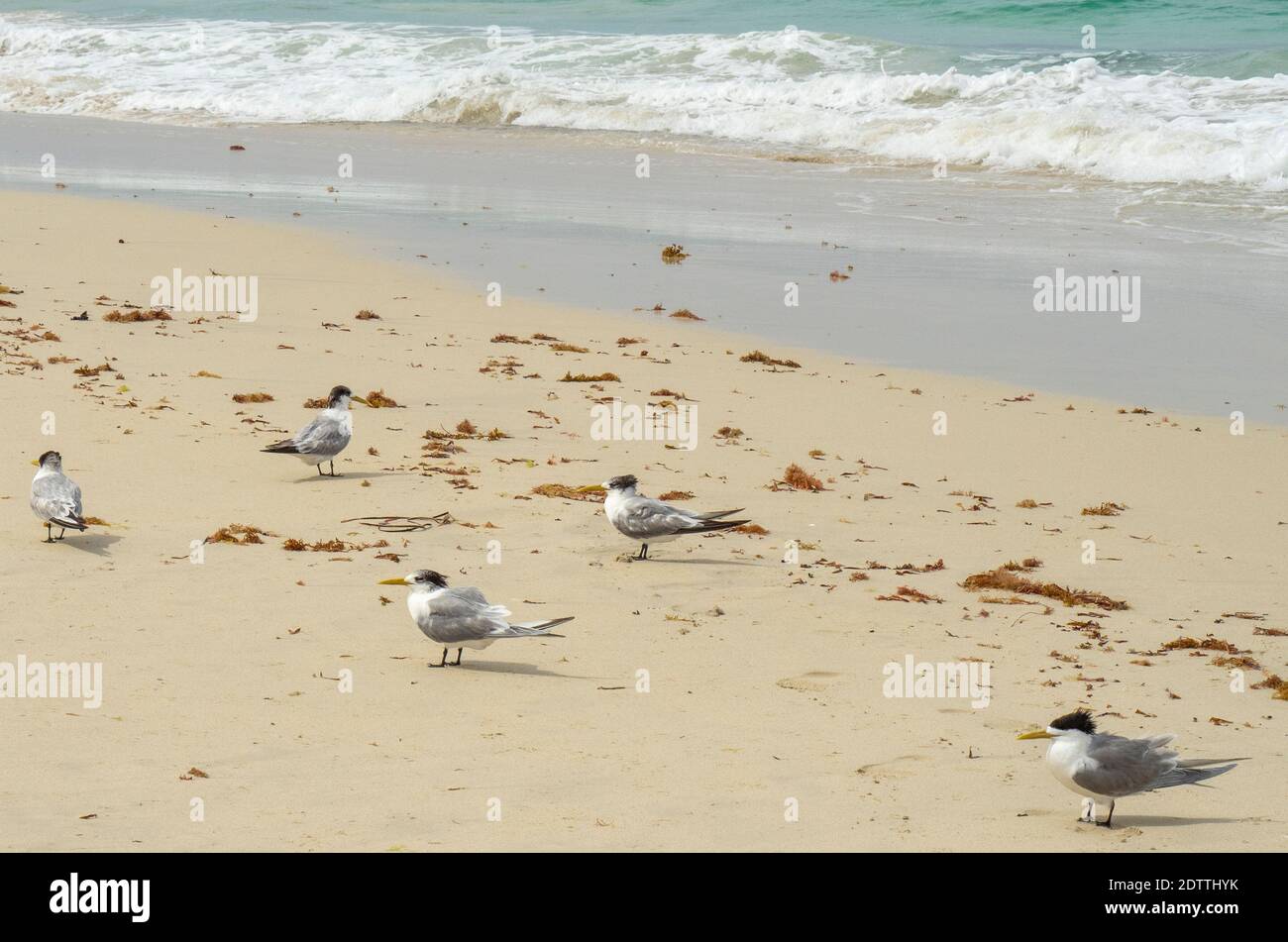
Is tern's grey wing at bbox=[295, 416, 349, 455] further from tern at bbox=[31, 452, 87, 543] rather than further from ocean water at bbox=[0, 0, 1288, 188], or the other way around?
ocean water at bbox=[0, 0, 1288, 188]

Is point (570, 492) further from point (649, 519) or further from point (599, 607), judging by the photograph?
point (599, 607)

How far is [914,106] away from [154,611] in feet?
88.5

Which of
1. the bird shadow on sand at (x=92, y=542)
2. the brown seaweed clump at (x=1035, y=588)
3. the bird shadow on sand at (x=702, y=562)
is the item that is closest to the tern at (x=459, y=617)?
the bird shadow on sand at (x=702, y=562)

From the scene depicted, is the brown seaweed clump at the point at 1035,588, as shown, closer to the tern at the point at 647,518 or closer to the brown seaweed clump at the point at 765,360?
the tern at the point at 647,518

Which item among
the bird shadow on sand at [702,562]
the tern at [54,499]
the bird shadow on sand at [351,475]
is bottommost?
the bird shadow on sand at [702,562]

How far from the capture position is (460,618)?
260 inches

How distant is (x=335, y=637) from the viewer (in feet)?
22.5

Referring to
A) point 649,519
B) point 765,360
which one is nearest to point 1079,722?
point 649,519

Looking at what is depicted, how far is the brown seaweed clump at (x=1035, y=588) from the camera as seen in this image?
306 inches

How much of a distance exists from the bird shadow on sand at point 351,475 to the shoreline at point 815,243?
5.21 metres

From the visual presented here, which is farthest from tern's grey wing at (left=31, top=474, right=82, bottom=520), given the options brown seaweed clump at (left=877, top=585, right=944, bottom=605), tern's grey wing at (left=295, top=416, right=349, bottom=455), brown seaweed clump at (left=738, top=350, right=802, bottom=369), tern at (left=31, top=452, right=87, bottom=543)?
brown seaweed clump at (left=738, top=350, right=802, bottom=369)

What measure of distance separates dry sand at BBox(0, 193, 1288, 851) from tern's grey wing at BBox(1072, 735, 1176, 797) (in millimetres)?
192

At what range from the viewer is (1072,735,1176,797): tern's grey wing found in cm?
515

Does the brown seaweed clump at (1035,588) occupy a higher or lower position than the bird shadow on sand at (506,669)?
higher
